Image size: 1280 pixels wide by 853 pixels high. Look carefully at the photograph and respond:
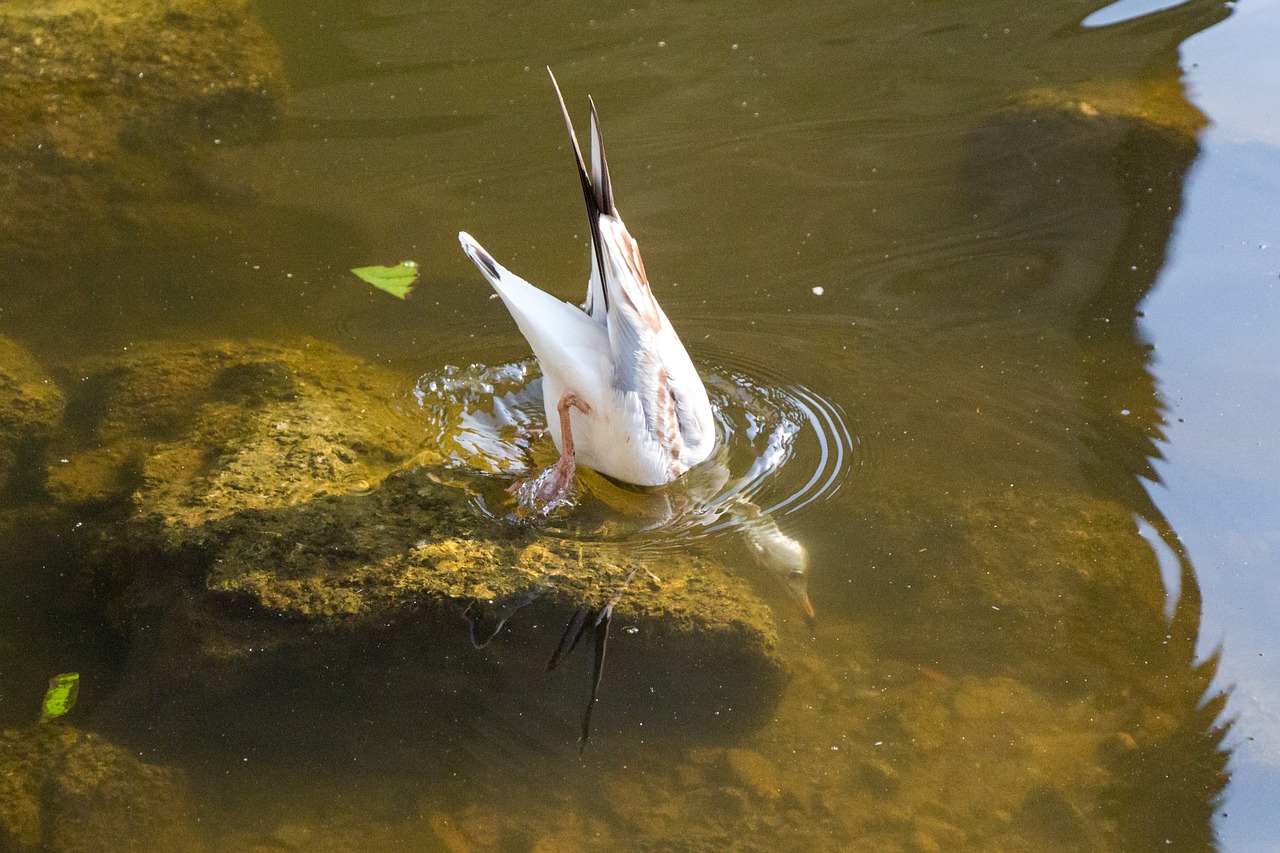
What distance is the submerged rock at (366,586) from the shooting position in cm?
277

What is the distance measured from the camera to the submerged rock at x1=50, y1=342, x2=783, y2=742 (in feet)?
9.07

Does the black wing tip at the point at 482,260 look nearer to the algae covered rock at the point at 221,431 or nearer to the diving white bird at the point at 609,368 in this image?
the diving white bird at the point at 609,368

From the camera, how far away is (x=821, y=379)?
3592mm

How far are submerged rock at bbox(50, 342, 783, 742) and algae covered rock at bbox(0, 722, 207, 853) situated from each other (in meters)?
0.20

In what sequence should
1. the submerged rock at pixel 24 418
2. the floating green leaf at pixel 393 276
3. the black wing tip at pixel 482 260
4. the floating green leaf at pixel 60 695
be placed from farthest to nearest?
the floating green leaf at pixel 393 276
the submerged rock at pixel 24 418
the black wing tip at pixel 482 260
the floating green leaf at pixel 60 695

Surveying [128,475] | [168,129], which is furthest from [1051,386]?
[168,129]

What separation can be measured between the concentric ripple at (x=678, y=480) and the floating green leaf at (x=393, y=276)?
1.75 ft

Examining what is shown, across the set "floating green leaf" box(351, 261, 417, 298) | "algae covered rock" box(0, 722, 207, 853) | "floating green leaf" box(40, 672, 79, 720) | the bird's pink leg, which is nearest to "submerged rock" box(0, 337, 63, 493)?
"floating green leaf" box(40, 672, 79, 720)

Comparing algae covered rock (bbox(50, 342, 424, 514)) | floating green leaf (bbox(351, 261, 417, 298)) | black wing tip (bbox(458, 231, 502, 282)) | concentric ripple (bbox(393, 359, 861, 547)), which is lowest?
concentric ripple (bbox(393, 359, 861, 547))

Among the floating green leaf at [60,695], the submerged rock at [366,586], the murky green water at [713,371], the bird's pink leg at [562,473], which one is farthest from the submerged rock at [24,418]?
the bird's pink leg at [562,473]

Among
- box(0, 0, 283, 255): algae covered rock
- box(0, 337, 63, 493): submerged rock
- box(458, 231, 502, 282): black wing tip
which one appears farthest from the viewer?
box(0, 0, 283, 255): algae covered rock

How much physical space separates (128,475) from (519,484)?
1249 millimetres

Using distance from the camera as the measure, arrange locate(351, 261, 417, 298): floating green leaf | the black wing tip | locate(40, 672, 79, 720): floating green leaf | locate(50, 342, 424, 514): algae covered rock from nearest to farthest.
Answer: locate(40, 672, 79, 720): floating green leaf, the black wing tip, locate(50, 342, 424, 514): algae covered rock, locate(351, 261, 417, 298): floating green leaf

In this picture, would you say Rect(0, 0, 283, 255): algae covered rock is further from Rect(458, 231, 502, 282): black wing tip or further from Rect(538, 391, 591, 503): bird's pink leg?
Rect(538, 391, 591, 503): bird's pink leg
